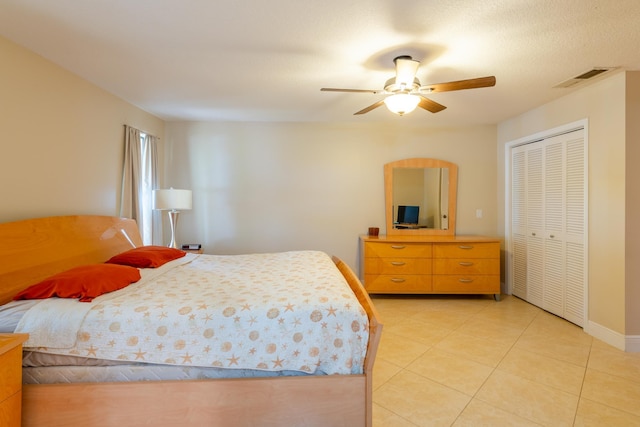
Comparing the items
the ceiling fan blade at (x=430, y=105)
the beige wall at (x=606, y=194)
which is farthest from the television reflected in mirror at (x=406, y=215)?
the ceiling fan blade at (x=430, y=105)

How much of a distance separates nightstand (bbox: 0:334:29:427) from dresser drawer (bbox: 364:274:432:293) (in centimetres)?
328

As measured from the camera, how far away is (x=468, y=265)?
13.1 feet

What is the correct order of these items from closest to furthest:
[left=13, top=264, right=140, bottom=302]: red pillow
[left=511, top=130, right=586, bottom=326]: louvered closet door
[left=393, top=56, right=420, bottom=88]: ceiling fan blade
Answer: [left=13, top=264, right=140, bottom=302]: red pillow < [left=393, top=56, right=420, bottom=88]: ceiling fan blade < [left=511, top=130, right=586, bottom=326]: louvered closet door

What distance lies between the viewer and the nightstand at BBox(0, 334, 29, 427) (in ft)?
4.30

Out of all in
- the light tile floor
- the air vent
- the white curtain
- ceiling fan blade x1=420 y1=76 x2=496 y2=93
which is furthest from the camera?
the white curtain

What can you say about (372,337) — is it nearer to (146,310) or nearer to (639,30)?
(146,310)

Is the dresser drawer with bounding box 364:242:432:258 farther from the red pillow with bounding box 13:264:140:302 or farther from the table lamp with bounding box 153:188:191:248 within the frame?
the red pillow with bounding box 13:264:140:302

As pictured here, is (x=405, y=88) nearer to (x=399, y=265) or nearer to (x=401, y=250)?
(x=401, y=250)

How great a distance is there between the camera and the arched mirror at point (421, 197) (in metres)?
4.46

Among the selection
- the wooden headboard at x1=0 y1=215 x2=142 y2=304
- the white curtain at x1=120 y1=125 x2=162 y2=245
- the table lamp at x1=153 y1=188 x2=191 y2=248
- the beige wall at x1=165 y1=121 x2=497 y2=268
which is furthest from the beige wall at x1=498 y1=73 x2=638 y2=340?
the white curtain at x1=120 y1=125 x2=162 y2=245

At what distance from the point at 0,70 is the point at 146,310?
2.01 metres

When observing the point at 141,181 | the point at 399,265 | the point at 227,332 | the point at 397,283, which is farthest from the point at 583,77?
the point at 141,181

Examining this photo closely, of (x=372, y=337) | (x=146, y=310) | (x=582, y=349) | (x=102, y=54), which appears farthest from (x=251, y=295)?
(x=582, y=349)

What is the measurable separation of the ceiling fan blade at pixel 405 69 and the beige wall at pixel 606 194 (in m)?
1.93
